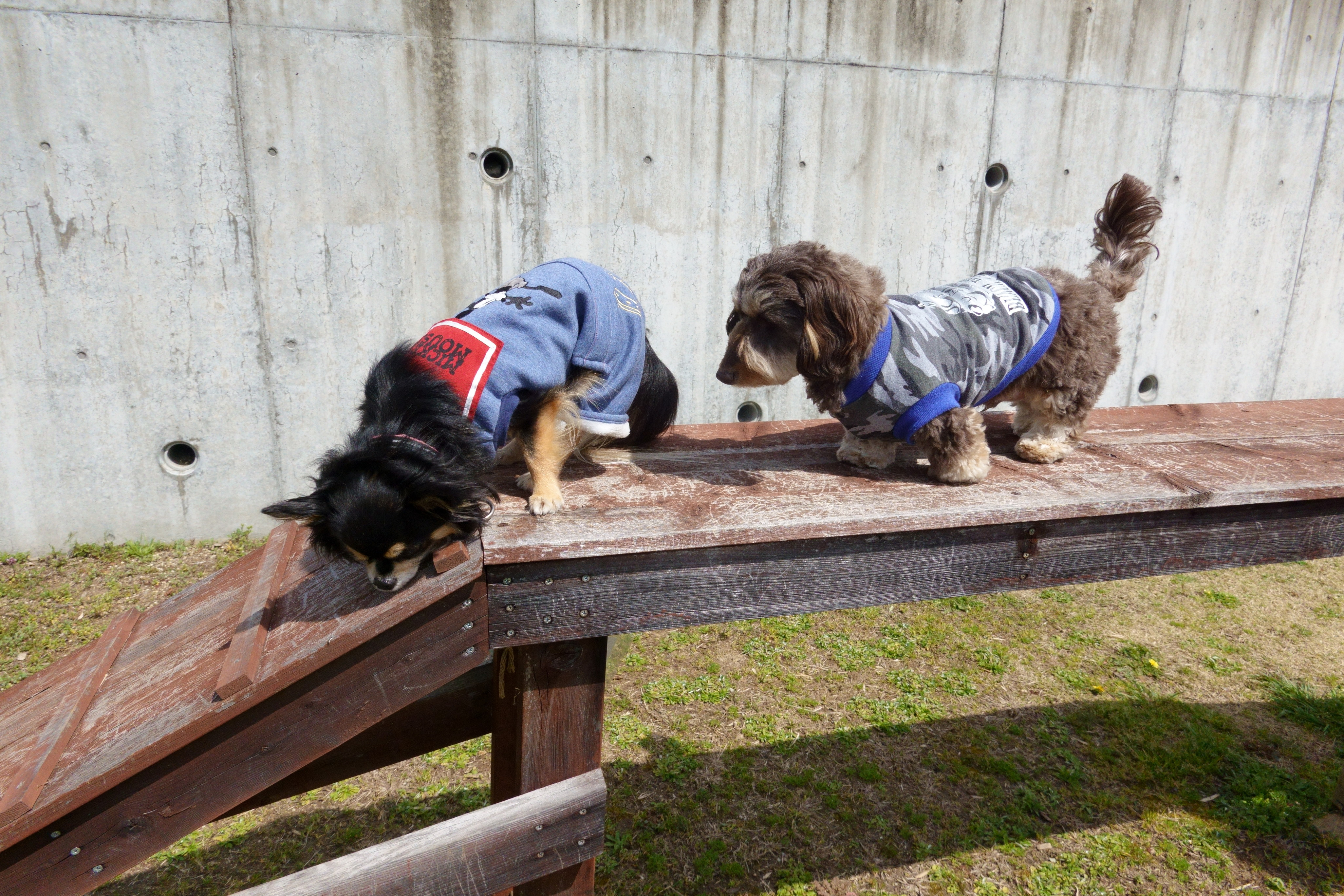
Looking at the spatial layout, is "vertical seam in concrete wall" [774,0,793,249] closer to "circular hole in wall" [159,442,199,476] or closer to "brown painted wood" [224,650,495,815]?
"brown painted wood" [224,650,495,815]

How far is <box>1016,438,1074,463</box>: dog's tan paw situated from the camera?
2750 millimetres

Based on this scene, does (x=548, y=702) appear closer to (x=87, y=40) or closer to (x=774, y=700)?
(x=774, y=700)

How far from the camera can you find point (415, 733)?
8.13 feet

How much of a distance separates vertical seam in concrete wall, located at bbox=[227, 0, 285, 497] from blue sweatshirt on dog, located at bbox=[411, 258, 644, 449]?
3058 mm

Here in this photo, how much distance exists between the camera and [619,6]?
15.5 feet

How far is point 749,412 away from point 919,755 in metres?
2.94

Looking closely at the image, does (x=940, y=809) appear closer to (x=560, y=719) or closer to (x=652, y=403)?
(x=560, y=719)

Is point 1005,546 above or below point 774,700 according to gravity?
above

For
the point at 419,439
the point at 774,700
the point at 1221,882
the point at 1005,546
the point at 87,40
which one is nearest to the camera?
the point at 419,439

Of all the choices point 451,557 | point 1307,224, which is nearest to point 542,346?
point 451,557

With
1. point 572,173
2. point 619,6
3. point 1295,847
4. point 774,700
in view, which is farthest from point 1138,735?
point 619,6

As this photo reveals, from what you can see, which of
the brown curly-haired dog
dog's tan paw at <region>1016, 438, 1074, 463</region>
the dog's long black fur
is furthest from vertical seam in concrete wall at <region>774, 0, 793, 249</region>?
the dog's long black fur

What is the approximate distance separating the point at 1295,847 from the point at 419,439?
149 inches

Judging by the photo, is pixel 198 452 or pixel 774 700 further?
pixel 198 452
